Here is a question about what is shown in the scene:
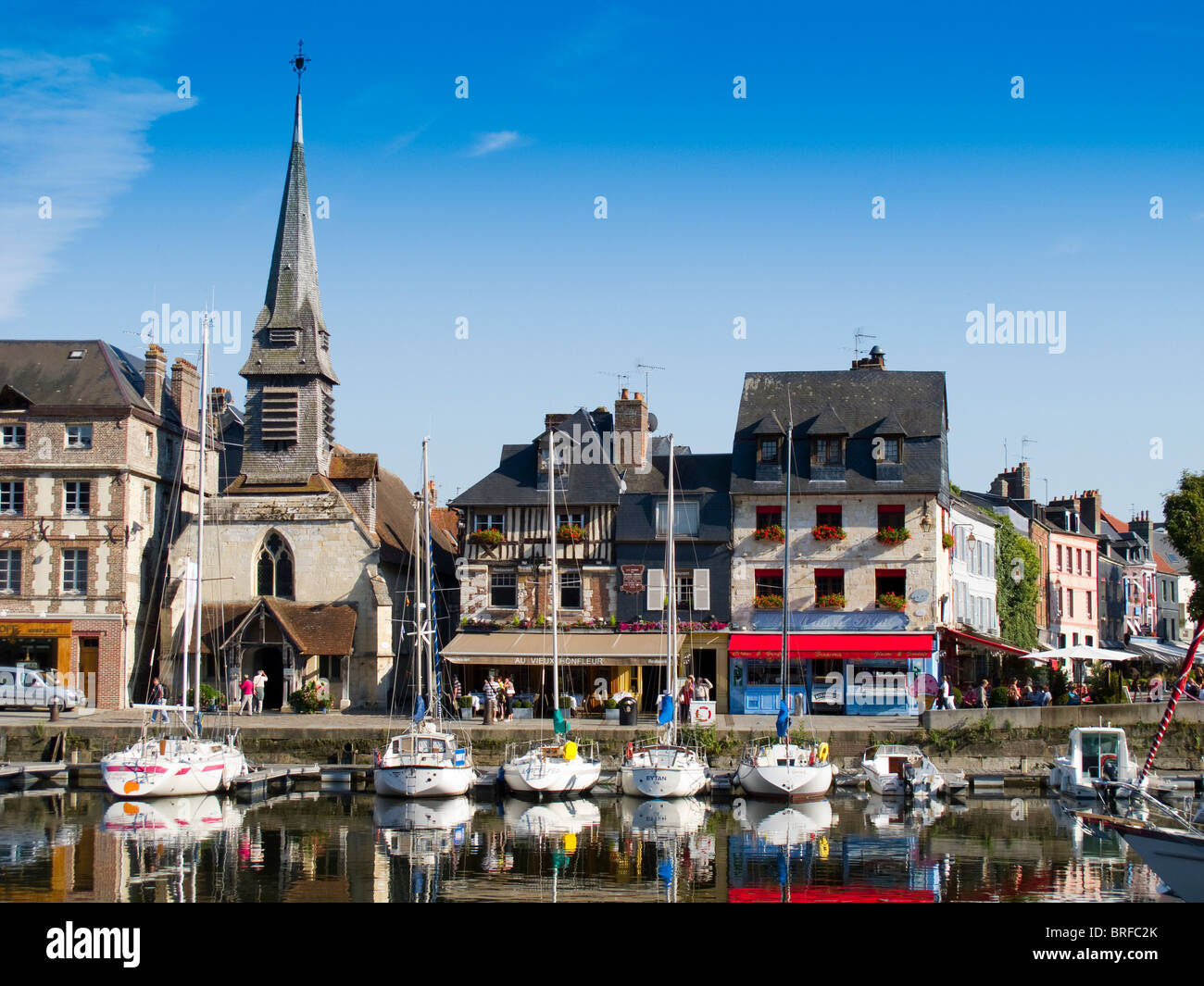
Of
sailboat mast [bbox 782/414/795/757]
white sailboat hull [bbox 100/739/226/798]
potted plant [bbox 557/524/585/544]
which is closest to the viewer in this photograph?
white sailboat hull [bbox 100/739/226/798]

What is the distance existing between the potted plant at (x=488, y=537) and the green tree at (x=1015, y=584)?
1818 centimetres

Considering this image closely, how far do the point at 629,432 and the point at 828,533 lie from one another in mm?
6903

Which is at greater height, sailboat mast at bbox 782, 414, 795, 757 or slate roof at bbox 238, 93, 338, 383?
slate roof at bbox 238, 93, 338, 383

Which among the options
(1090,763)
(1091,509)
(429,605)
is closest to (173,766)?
(429,605)

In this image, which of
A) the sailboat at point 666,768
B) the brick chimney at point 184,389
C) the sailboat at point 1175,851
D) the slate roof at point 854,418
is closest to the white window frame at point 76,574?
the brick chimney at point 184,389

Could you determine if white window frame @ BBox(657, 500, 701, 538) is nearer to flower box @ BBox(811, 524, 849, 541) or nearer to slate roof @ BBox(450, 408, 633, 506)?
slate roof @ BBox(450, 408, 633, 506)

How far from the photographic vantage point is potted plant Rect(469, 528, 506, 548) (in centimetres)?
3831

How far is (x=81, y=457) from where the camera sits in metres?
38.3

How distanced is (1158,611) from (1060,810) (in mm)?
45644

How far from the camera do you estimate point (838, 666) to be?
36844mm

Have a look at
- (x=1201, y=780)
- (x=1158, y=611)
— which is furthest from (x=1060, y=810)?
(x=1158, y=611)

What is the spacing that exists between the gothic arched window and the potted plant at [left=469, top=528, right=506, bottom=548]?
5612mm

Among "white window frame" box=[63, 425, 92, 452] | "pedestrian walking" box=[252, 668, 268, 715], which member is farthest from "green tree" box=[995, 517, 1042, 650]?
"white window frame" box=[63, 425, 92, 452]
